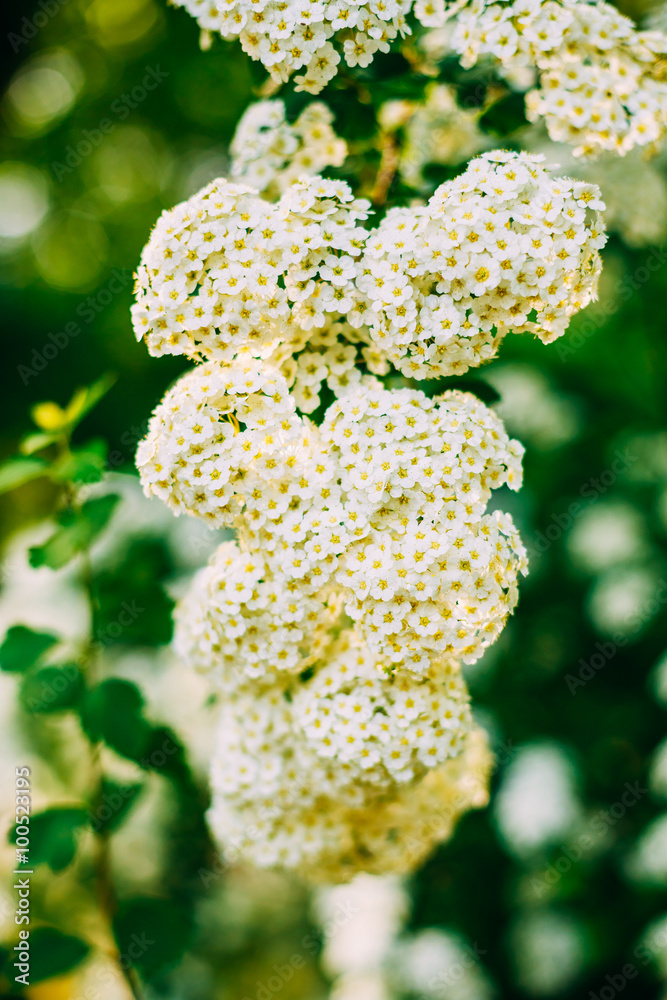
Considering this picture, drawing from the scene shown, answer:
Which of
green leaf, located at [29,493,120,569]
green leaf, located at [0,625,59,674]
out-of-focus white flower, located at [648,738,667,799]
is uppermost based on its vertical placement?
green leaf, located at [29,493,120,569]

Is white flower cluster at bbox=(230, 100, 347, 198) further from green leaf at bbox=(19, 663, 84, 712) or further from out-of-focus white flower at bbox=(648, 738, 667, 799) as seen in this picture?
out-of-focus white flower at bbox=(648, 738, 667, 799)

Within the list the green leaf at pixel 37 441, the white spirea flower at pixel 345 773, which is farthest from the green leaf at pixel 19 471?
the white spirea flower at pixel 345 773

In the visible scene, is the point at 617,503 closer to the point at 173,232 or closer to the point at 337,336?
the point at 337,336

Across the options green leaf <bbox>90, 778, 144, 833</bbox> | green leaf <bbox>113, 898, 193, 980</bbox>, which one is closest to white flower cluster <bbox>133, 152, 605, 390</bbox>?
green leaf <bbox>90, 778, 144, 833</bbox>

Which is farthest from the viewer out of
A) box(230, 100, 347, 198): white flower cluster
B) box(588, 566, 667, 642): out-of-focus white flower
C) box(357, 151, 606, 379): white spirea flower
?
box(588, 566, 667, 642): out-of-focus white flower

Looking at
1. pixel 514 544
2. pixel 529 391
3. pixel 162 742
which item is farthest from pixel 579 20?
pixel 529 391

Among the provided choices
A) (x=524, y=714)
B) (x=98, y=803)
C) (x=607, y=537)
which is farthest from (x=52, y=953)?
(x=607, y=537)

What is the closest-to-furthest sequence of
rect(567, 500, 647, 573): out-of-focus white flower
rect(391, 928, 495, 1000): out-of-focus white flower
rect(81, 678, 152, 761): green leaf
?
rect(81, 678, 152, 761): green leaf → rect(391, 928, 495, 1000): out-of-focus white flower → rect(567, 500, 647, 573): out-of-focus white flower
